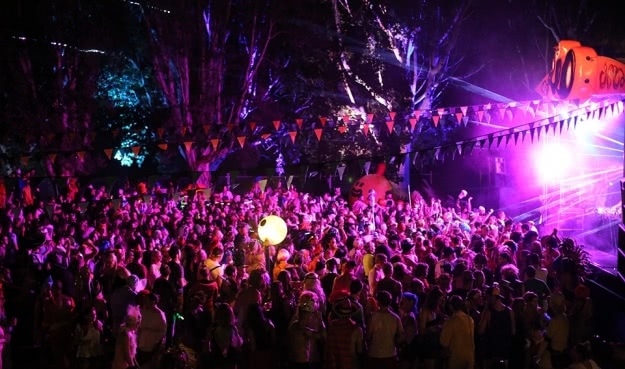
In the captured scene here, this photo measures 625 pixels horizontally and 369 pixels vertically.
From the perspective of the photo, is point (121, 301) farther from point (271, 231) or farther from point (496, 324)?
point (496, 324)

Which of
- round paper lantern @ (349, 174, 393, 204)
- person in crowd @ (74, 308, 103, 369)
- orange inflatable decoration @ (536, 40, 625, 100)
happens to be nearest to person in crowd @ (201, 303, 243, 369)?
person in crowd @ (74, 308, 103, 369)

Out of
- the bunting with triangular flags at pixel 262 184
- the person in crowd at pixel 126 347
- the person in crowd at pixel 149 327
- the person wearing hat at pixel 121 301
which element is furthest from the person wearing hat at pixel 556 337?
the bunting with triangular flags at pixel 262 184

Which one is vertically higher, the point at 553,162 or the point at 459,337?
the point at 553,162

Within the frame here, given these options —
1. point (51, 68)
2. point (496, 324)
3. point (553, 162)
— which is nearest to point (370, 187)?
point (553, 162)

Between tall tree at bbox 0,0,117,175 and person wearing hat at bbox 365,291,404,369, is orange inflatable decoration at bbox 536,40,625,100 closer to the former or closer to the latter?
person wearing hat at bbox 365,291,404,369

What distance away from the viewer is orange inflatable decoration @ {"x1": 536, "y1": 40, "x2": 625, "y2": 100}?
11703 mm

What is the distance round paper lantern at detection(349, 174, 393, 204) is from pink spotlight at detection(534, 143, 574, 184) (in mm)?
4504

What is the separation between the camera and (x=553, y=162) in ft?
60.6

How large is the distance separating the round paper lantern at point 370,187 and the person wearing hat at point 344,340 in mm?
13343

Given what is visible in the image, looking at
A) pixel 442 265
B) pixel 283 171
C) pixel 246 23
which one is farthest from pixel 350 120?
pixel 442 265

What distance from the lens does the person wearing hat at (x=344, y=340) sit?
6.39 m

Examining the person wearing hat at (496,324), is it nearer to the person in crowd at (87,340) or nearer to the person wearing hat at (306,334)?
the person wearing hat at (306,334)

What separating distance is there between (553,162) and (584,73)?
7208 mm

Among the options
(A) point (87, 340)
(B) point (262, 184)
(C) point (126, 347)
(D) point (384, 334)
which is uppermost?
(B) point (262, 184)
